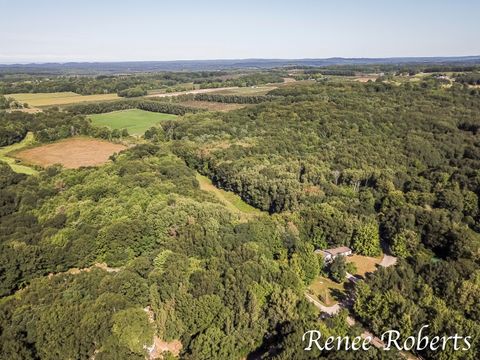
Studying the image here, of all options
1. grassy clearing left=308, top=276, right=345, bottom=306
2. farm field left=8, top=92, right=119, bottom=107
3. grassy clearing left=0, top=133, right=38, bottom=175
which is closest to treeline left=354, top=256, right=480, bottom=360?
grassy clearing left=308, top=276, right=345, bottom=306

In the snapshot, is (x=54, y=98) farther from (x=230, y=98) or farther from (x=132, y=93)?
(x=230, y=98)

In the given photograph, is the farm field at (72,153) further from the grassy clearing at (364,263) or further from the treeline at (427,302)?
the treeline at (427,302)

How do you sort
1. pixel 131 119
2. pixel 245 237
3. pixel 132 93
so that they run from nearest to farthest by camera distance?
pixel 245 237 → pixel 131 119 → pixel 132 93

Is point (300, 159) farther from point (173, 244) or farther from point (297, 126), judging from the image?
point (173, 244)

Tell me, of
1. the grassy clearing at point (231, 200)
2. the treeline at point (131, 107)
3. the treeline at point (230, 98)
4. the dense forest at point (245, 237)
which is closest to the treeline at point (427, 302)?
the dense forest at point (245, 237)

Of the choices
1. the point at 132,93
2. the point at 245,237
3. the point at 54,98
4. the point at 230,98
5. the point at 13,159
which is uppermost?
the point at 132,93

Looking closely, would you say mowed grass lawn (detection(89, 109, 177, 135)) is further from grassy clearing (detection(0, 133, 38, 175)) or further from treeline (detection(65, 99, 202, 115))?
grassy clearing (detection(0, 133, 38, 175))

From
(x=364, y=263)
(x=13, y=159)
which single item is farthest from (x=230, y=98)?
(x=364, y=263)
